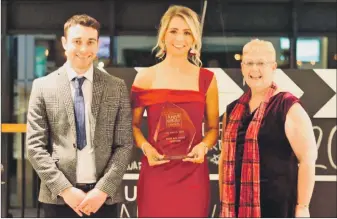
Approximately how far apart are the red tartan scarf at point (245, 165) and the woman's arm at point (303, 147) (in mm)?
198

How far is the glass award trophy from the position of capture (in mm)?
2975

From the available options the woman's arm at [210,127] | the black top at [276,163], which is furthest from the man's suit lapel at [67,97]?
the black top at [276,163]

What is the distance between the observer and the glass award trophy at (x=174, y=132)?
117 inches

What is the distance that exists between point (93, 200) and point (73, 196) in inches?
5.0

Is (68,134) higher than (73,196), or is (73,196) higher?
(68,134)

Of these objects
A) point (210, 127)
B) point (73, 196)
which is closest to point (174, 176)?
point (210, 127)

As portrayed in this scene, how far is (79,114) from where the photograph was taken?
2877mm

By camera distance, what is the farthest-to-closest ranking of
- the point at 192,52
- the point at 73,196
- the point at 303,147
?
the point at 192,52 < the point at 303,147 < the point at 73,196

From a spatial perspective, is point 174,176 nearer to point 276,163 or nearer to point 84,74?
point 276,163

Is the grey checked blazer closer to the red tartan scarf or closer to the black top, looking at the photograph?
the red tartan scarf

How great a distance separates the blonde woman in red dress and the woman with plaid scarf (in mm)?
148

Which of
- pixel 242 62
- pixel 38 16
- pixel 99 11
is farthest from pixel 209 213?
pixel 38 16

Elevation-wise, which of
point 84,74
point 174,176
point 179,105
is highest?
point 84,74

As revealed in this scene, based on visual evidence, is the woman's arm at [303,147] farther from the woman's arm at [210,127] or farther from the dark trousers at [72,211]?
the dark trousers at [72,211]
